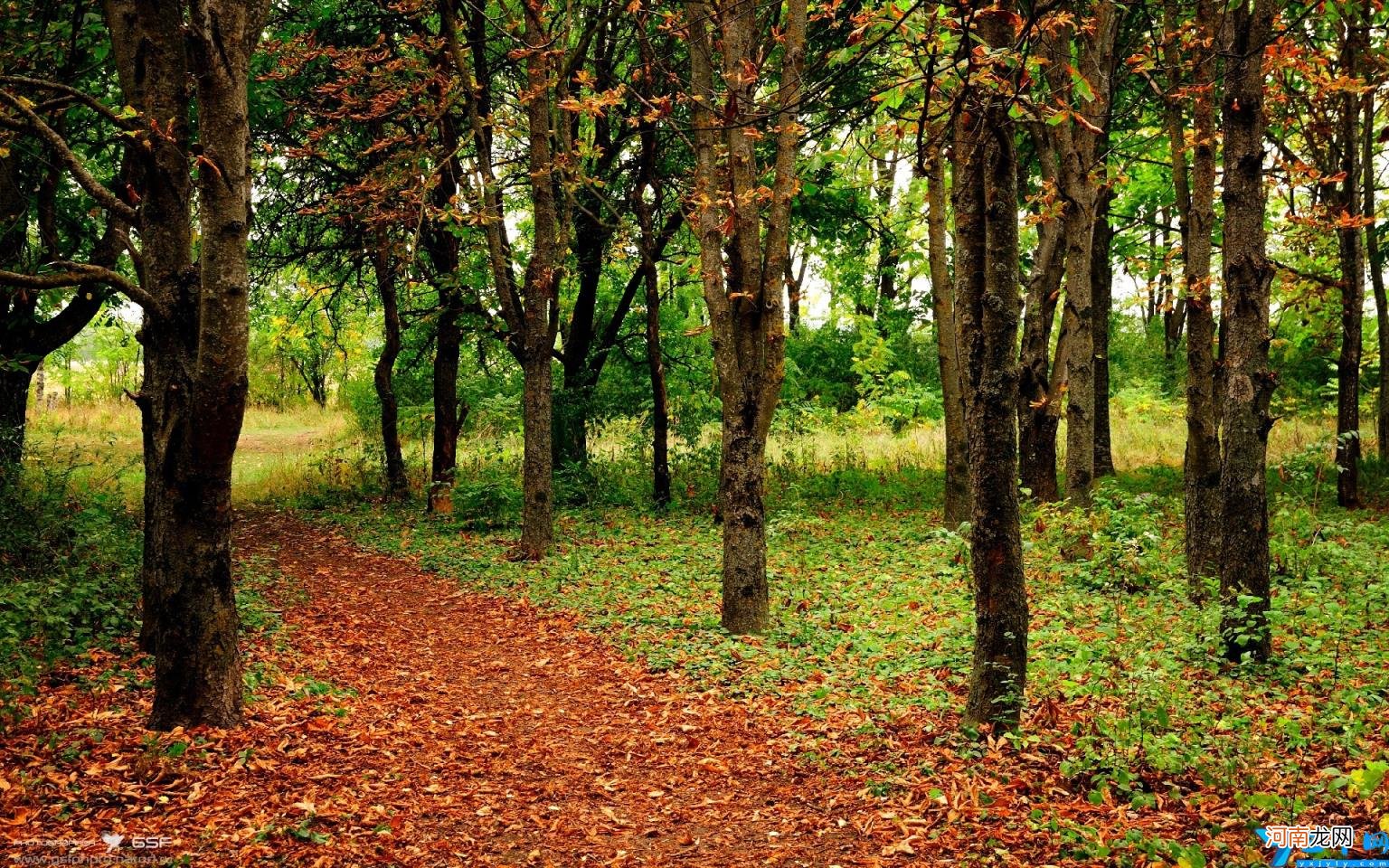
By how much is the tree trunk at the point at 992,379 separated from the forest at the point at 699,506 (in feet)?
0.09

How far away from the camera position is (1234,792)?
4086mm

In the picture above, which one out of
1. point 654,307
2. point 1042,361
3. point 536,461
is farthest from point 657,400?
point 1042,361

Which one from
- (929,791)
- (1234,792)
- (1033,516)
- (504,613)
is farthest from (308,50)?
(1234,792)

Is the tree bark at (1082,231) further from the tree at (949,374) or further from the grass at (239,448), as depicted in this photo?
the grass at (239,448)

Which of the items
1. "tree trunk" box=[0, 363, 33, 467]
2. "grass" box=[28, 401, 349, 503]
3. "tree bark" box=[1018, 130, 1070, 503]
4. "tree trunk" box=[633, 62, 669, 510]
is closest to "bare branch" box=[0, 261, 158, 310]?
"tree trunk" box=[0, 363, 33, 467]

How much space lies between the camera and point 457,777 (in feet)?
17.5

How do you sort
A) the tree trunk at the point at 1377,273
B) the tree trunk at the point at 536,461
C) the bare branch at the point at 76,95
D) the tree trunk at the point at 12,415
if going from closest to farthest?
the bare branch at the point at 76,95 → the tree trunk at the point at 12,415 → the tree trunk at the point at 536,461 → the tree trunk at the point at 1377,273

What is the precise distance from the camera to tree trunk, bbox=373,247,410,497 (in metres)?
16.0

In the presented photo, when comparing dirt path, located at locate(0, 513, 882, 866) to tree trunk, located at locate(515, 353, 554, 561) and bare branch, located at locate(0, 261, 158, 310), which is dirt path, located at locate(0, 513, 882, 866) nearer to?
bare branch, located at locate(0, 261, 158, 310)

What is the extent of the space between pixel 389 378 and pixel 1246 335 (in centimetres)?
1478

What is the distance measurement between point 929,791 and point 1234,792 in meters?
1.45

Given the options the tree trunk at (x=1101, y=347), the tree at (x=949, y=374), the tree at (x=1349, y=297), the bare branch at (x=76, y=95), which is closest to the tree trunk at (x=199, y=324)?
the bare branch at (x=76, y=95)

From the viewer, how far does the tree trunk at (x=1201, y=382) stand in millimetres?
7945

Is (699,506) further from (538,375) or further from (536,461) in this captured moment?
(538,375)
